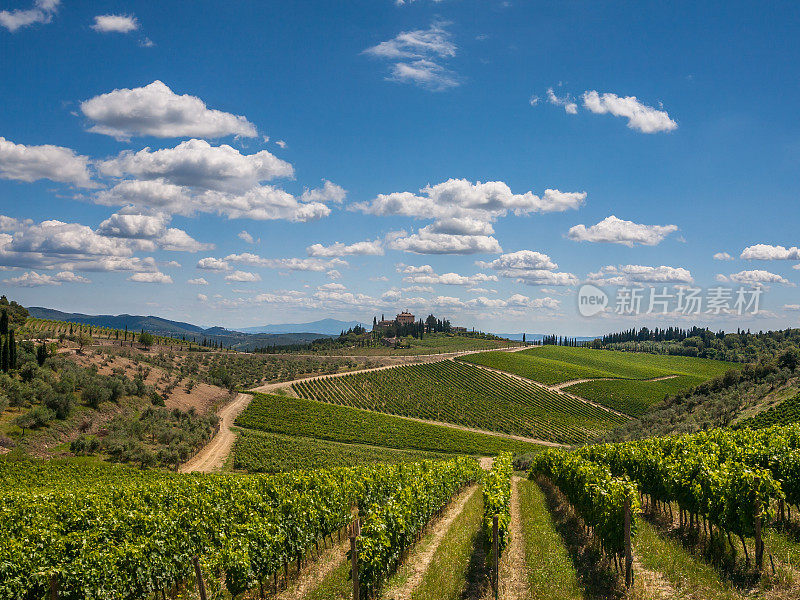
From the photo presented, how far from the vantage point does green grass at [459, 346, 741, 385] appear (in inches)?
5192

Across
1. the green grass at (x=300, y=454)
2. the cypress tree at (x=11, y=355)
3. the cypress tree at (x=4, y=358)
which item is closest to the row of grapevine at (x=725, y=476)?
the green grass at (x=300, y=454)

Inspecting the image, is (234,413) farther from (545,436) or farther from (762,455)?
(762,455)

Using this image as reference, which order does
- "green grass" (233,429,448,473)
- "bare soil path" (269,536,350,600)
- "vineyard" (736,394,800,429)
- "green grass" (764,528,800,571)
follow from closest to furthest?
1. "green grass" (764,528,800,571)
2. "bare soil path" (269,536,350,600)
3. "vineyard" (736,394,800,429)
4. "green grass" (233,429,448,473)

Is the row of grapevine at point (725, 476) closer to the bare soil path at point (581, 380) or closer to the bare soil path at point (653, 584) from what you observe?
the bare soil path at point (653, 584)

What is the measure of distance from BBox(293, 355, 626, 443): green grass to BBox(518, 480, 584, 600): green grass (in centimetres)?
6184

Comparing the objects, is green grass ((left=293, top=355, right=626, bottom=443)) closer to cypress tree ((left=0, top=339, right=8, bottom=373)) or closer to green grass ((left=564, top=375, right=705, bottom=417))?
green grass ((left=564, top=375, right=705, bottom=417))

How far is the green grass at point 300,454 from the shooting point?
158 feet

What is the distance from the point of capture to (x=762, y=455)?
19.4m

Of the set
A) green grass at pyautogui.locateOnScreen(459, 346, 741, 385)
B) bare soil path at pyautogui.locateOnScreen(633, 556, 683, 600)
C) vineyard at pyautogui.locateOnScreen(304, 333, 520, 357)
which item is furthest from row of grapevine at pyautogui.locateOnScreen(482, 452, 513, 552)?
vineyard at pyautogui.locateOnScreen(304, 333, 520, 357)

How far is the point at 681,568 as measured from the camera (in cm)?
1397

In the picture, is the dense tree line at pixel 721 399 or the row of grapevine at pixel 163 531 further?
the dense tree line at pixel 721 399

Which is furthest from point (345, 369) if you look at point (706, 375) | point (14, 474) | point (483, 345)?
point (706, 375)

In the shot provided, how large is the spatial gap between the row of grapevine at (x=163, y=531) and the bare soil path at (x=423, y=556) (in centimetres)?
168

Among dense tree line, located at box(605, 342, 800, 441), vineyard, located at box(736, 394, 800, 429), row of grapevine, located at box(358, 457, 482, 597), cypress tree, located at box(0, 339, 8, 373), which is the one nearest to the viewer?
row of grapevine, located at box(358, 457, 482, 597)
